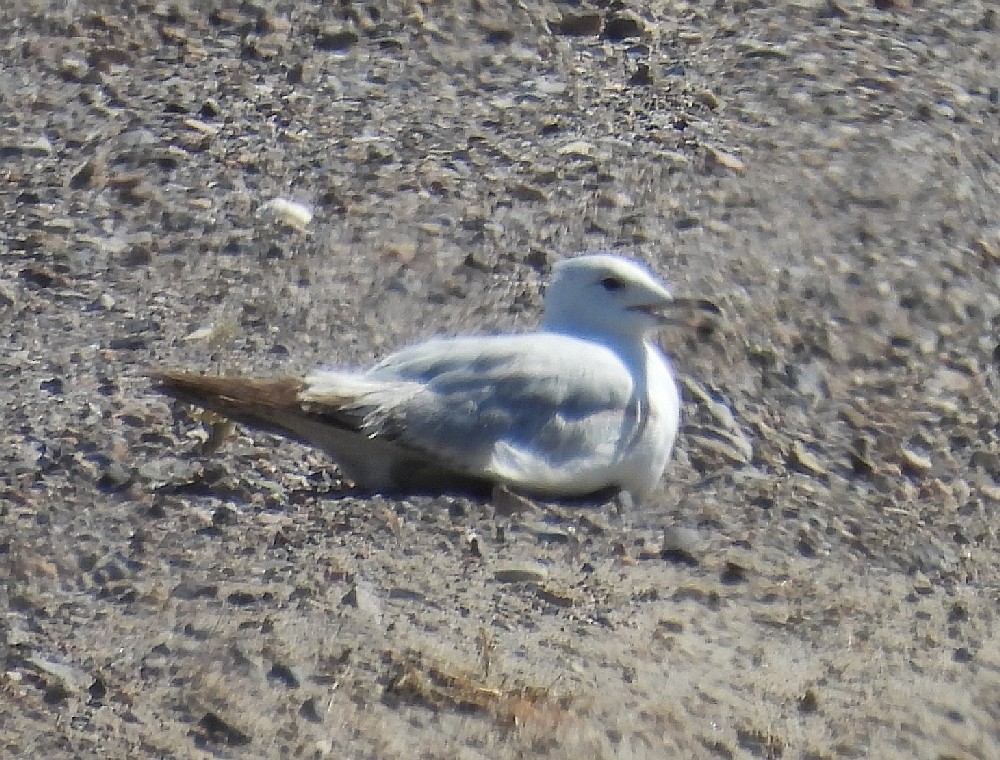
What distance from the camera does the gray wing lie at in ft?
18.3

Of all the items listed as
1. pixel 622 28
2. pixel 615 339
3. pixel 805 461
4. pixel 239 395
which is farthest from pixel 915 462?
pixel 622 28

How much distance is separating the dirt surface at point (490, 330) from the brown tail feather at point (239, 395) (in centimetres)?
29

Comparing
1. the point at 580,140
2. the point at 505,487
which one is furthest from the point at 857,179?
the point at 505,487

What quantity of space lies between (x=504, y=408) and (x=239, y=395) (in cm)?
77

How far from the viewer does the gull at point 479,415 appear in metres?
5.54

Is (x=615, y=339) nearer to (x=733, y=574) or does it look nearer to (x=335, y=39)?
(x=733, y=574)

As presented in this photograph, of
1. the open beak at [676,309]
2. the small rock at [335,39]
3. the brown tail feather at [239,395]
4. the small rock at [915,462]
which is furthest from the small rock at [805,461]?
the small rock at [335,39]

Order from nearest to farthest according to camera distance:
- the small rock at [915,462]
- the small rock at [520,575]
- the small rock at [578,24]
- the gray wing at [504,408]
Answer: the small rock at [520,575] < the gray wing at [504,408] < the small rock at [915,462] < the small rock at [578,24]

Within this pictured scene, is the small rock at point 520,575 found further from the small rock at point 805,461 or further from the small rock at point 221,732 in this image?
the small rock at point 805,461

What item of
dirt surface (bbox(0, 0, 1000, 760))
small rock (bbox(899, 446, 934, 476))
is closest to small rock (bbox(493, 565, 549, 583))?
dirt surface (bbox(0, 0, 1000, 760))

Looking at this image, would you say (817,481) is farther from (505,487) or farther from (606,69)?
(606,69)

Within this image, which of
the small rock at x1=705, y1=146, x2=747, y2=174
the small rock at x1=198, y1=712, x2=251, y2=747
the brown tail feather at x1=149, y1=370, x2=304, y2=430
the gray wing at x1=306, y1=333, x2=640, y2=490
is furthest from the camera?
the small rock at x1=705, y1=146, x2=747, y2=174

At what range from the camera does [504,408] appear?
564 cm

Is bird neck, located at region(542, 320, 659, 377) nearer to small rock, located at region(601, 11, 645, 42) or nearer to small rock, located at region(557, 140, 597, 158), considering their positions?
small rock, located at region(557, 140, 597, 158)
